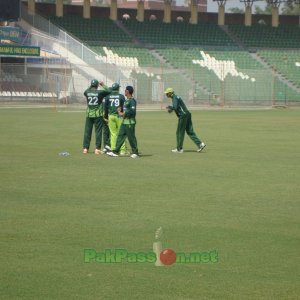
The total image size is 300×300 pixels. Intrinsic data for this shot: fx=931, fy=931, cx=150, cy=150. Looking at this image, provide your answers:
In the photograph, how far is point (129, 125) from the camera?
74.5 ft

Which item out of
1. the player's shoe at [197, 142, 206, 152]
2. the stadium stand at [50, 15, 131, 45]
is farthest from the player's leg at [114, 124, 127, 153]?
the stadium stand at [50, 15, 131, 45]

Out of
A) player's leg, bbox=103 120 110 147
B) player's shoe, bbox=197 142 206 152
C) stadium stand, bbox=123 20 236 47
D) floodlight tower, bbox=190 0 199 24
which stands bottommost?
player's shoe, bbox=197 142 206 152

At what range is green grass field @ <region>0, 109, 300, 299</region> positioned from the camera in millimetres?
8953

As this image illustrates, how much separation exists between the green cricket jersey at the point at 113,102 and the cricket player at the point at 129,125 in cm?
61

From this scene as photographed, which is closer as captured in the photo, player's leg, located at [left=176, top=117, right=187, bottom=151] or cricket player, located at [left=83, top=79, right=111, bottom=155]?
cricket player, located at [left=83, top=79, right=111, bottom=155]

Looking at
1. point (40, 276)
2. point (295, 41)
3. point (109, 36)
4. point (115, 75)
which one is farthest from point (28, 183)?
point (295, 41)

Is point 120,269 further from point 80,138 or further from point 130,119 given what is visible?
point 80,138

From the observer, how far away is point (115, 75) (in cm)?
5828

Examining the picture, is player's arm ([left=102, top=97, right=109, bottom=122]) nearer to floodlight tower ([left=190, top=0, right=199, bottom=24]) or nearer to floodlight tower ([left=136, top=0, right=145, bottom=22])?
floodlight tower ([left=136, top=0, right=145, bottom=22])

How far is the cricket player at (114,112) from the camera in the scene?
76.8 feet

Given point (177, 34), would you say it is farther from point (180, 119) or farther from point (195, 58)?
point (180, 119)

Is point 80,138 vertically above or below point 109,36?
below

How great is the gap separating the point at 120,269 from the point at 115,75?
49094mm

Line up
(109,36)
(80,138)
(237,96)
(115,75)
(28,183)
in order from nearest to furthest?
(28,183)
(80,138)
(115,75)
(237,96)
(109,36)
